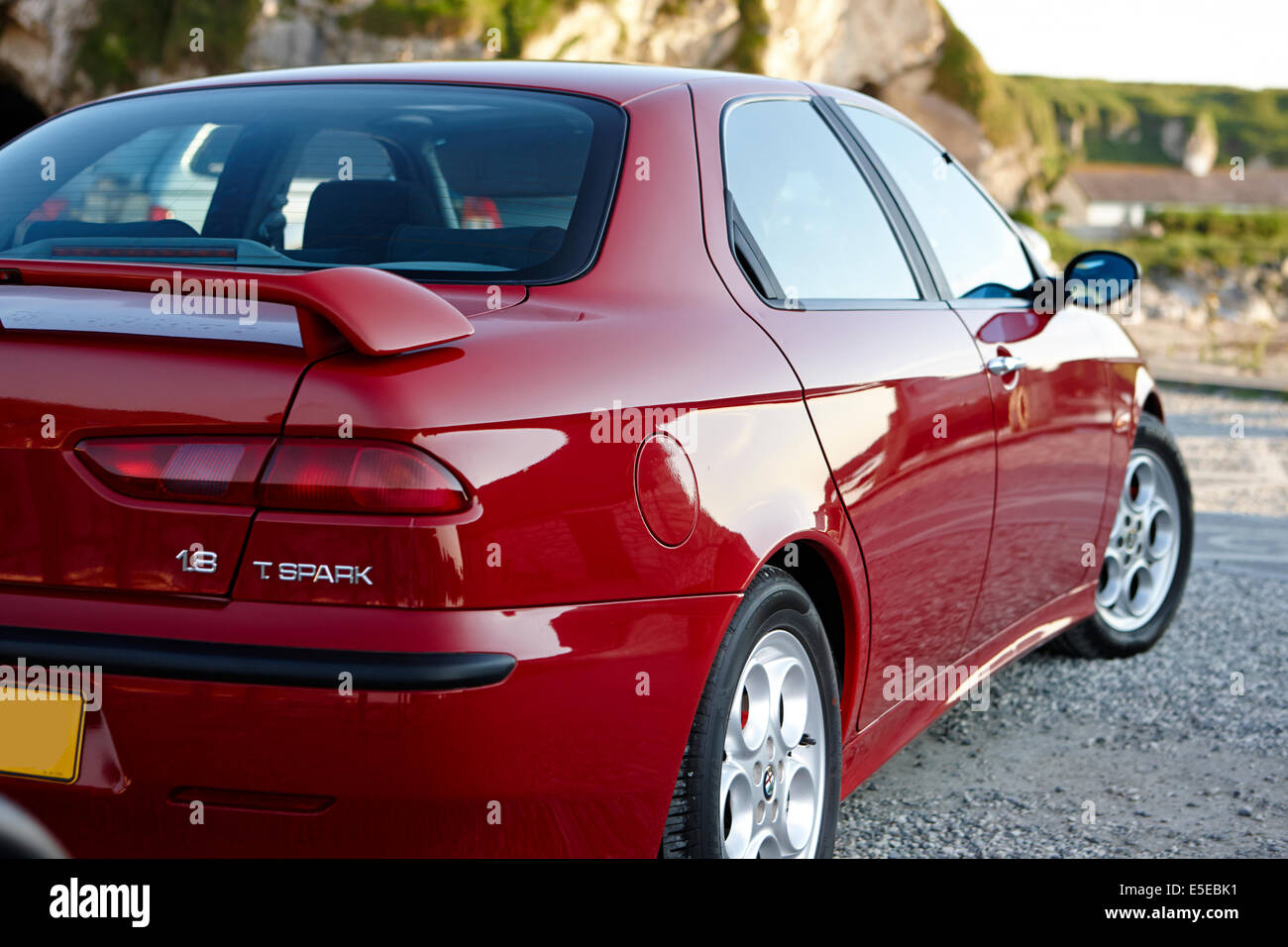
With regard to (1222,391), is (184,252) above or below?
above

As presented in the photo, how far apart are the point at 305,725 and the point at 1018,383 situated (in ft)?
7.30

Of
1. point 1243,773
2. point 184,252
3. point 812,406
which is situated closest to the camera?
point 184,252

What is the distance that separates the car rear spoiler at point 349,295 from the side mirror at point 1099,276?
2641 millimetres

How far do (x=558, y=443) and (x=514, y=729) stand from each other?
0.40m

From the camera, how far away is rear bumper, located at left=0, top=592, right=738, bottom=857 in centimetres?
188

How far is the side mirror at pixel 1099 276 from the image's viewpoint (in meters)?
4.17

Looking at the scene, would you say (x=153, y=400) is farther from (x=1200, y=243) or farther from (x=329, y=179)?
(x=1200, y=243)

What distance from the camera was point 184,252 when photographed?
2422 mm

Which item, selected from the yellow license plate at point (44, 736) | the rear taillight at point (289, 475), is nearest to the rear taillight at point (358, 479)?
the rear taillight at point (289, 475)

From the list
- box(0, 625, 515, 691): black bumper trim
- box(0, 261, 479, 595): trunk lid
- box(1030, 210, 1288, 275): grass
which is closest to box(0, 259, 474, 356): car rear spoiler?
box(0, 261, 479, 595): trunk lid

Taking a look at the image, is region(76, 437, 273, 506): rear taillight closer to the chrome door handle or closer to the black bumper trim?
the black bumper trim

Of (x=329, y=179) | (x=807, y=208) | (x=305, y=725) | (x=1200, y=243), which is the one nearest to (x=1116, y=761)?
(x=807, y=208)

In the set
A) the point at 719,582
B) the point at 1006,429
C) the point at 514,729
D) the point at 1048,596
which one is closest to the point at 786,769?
the point at 719,582
